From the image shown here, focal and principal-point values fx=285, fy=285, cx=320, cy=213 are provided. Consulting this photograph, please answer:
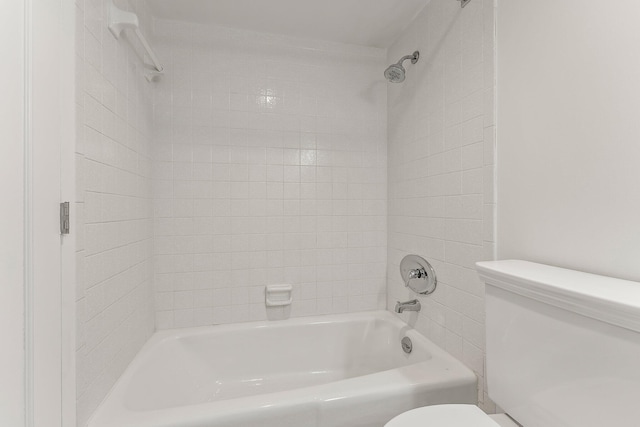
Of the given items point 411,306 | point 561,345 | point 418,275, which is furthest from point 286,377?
point 561,345

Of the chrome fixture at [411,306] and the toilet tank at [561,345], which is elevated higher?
the toilet tank at [561,345]

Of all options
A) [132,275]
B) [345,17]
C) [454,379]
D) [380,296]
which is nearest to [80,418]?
[132,275]

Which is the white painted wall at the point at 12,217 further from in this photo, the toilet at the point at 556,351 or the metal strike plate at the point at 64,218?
the toilet at the point at 556,351

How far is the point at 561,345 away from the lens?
0.70 meters

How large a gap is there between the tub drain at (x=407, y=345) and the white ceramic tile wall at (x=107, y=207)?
1365mm

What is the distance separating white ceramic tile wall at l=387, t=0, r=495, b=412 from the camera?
3.85 ft

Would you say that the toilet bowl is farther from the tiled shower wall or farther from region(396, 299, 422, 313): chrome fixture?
the tiled shower wall

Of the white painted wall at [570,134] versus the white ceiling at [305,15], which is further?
the white ceiling at [305,15]

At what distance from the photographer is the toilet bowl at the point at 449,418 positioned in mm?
805

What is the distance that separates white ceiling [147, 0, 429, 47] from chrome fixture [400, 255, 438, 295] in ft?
4.51

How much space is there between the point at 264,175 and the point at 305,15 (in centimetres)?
94

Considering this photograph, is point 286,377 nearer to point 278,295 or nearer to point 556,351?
point 278,295

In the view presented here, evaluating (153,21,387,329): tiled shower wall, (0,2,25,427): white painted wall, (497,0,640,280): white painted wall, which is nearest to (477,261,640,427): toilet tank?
(497,0,640,280): white painted wall

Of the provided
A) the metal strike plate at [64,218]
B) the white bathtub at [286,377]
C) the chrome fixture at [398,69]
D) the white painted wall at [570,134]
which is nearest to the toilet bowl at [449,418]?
the white bathtub at [286,377]
